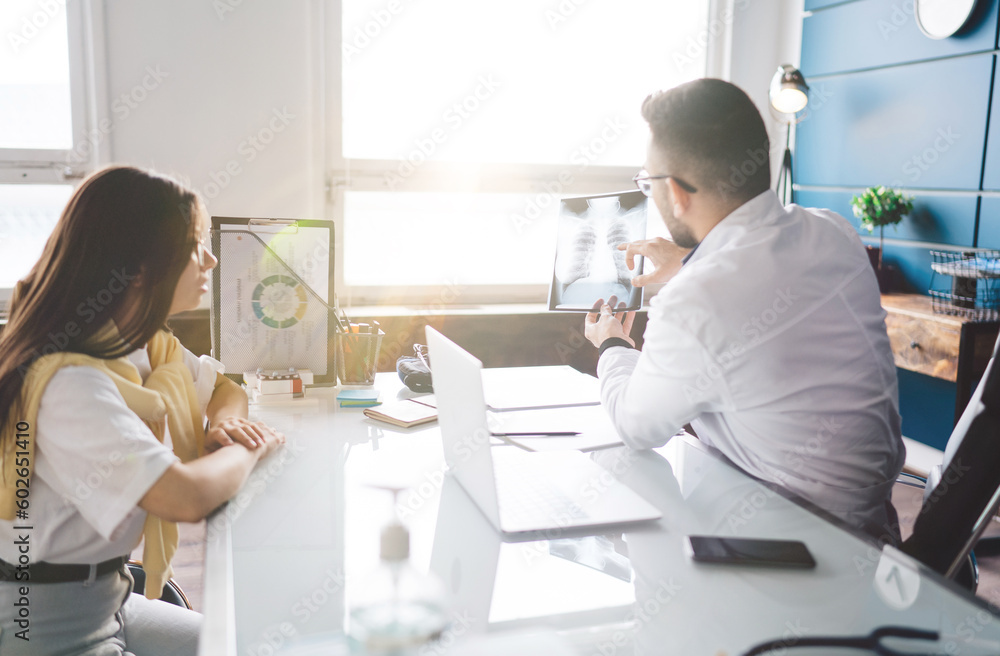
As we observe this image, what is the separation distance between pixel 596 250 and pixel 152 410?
1.13 m

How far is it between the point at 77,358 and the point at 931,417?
317 centimetres

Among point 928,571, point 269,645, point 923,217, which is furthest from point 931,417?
point 269,645

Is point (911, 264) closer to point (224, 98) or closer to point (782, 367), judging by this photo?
point (782, 367)

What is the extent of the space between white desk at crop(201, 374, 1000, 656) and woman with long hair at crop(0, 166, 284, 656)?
0.45ft

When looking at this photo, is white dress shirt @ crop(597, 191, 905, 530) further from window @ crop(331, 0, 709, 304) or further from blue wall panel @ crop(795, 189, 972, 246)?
window @ crop(331, 0, 709, 304)

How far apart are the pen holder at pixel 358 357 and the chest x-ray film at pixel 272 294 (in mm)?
58

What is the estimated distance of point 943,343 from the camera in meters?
2.58

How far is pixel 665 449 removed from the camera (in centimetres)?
A: 145

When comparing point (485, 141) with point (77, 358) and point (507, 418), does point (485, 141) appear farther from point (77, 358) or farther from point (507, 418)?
point (77, 358)
